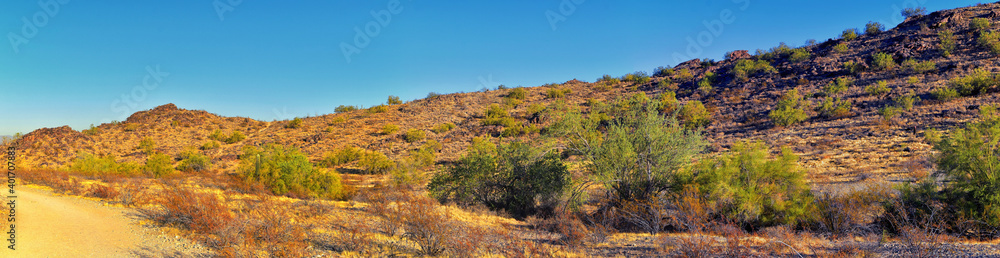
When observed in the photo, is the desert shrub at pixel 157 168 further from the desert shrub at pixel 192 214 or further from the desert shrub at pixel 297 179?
the desert shrub at pixel 192 214

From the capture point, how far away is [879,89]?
30344mm

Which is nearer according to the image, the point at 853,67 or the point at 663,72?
the point at 853,67

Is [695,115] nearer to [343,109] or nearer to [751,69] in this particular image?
[751,69]

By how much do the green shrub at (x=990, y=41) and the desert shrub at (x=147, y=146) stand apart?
210ft

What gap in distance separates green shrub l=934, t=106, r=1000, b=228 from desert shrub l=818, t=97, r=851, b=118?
19.4 meters

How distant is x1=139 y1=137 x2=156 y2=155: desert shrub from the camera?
3350cm

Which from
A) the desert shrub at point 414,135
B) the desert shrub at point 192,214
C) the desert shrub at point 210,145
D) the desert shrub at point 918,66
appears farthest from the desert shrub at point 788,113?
the desert shrub at point 210,145

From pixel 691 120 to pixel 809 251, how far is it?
89.1 feet

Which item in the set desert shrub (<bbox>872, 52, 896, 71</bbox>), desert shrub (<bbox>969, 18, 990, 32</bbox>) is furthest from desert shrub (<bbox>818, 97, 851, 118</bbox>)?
desert shrub (<bbox>969, 18, 990, 32</bbox>)

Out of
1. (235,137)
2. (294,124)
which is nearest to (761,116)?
(294,124)

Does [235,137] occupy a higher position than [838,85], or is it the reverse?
[838,85]

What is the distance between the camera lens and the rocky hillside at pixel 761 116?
2203 cm

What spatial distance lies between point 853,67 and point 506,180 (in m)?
38.2

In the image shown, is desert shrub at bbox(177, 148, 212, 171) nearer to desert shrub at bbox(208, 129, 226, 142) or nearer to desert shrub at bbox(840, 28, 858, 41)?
desert shrub at bbox(208, 129, 226, 142)
